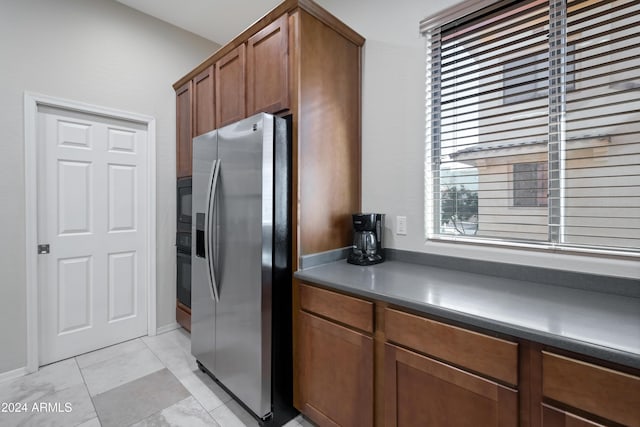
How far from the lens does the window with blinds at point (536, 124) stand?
4.18 feet

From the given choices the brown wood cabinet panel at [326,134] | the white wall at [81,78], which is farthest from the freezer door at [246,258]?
the white wall at [81,78]

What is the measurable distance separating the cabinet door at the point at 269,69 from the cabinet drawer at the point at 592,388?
1643 mm

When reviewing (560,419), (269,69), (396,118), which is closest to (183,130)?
(269,69)

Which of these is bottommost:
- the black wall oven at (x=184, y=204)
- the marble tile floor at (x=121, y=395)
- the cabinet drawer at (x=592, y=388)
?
the marble tile floor at (x=121, y=395)

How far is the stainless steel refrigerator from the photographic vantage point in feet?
5.18

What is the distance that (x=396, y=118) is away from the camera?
1.92 meters

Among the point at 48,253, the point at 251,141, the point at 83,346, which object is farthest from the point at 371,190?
the point at 83,346

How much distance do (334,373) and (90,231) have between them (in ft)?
7.79

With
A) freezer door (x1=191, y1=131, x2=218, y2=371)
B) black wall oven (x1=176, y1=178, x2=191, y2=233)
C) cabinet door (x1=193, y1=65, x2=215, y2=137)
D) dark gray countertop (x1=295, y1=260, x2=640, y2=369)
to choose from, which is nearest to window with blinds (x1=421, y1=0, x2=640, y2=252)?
dark gray countertop (x1=295, y1=260, x2=640, y2=369)

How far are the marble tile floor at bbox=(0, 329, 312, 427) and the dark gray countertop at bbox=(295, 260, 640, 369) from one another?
0.98m

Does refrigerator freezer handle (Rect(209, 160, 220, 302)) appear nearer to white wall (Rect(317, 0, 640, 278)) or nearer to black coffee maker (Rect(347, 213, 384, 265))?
black coffee maker (Rect(347, 213, 384, 265))

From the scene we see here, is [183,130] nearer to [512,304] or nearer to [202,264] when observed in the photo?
[202,264]

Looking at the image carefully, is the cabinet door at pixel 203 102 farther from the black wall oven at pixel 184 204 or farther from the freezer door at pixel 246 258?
the freezer door at pixel 246 258

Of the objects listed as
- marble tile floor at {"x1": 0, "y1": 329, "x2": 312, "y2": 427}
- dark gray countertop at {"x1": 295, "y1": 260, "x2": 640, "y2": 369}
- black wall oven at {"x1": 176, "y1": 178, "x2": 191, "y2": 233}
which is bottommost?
marble tile floor at {"x1": 0, "y1": 329, "x2": 312, "y2": 427}
